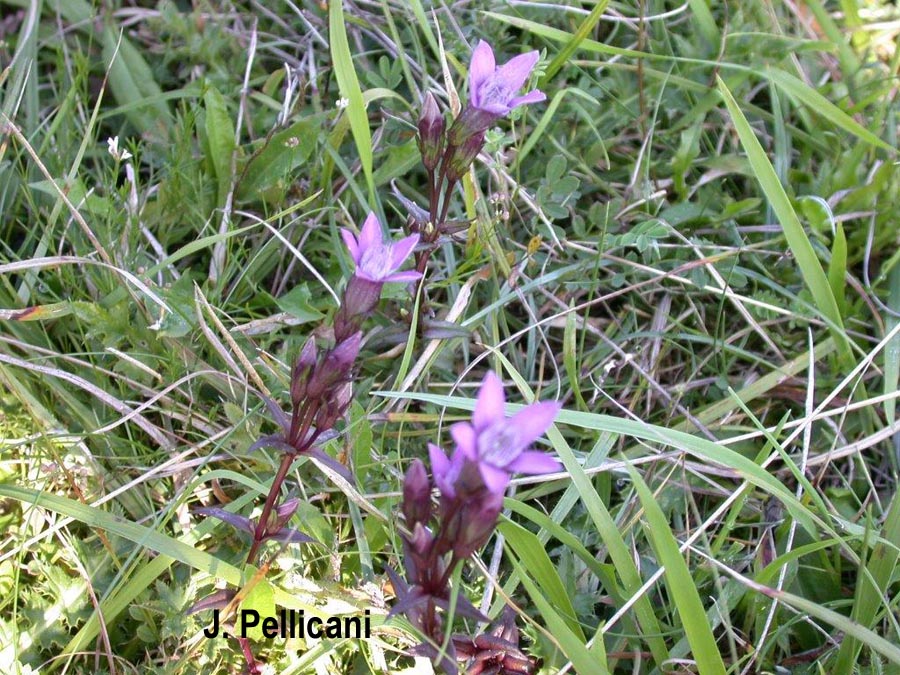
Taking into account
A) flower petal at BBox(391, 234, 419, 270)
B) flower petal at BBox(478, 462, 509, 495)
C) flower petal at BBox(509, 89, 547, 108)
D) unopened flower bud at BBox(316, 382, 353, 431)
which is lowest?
unopened flower bud at BBox(316, 382, 353, 431)

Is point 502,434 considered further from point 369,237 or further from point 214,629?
point 214,629

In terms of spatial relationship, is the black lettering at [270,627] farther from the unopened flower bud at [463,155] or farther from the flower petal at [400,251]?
the unopened flower bud at [463,155]

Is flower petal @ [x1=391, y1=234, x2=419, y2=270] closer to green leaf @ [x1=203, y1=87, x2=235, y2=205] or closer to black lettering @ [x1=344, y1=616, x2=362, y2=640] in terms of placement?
black lettering @ [x1=344, y1=616, x2=362, y2=640]

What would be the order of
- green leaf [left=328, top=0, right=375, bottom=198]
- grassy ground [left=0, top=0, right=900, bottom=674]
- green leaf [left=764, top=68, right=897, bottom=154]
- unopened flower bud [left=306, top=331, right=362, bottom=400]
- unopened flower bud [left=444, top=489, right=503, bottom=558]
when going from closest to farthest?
unopened flower bud [left=444, top=489, right=503, bottom=558] < unopened flower bud [left=306, top=331, right=362, bottom=400] < grassy ground [left=0, top=0, right=900, bottom=674] < green leaf [left=328, top=0, right=375, bottom=198] < green leaf [left=764, top=68, right=897, bottom=154]

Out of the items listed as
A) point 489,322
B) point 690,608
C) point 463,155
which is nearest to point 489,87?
point 463,155

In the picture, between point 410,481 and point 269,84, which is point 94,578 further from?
point 269,84

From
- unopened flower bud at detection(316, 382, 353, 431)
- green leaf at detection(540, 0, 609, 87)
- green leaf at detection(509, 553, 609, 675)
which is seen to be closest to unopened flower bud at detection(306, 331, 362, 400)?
unopened flower bud at detection(316, 382, 353, 431)

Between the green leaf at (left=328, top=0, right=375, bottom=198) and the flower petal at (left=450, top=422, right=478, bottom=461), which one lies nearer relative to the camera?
the flower petal at (left=450, top=422, right=478, bottom=461)
